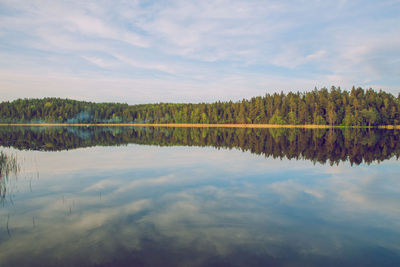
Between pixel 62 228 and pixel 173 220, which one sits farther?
pixel 173 220

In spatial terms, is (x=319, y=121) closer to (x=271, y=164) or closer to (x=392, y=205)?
(x=271, y=164)

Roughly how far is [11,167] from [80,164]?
15.3ft

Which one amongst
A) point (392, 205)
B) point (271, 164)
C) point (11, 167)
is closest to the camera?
point (392, 205)

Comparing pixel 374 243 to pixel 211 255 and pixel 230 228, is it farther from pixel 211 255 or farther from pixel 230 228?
pixel 211 255

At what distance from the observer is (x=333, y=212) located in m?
10.2

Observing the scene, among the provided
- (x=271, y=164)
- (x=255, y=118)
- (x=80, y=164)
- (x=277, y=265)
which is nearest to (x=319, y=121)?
(x=255, y=118)

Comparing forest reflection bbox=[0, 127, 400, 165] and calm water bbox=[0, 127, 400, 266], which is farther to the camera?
forest reflection bbox=[0, 127, 400, 165]

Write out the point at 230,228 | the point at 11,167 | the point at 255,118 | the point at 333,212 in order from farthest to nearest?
the point at 255,118 < the point at 11,167 < the point at 333,212 < the point at 230,228

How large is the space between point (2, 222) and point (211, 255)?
299 inches

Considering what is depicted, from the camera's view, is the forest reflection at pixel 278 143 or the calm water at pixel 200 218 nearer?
the calm water at pixel 200 218

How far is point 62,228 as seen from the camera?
859 cm

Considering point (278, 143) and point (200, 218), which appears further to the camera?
point (278, 143)

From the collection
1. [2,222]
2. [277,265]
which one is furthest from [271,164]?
[2,222]

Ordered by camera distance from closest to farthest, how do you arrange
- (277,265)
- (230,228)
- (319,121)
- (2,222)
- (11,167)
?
(277,265) < (230,228) < (2,222) < (11,167) < (319,121)
